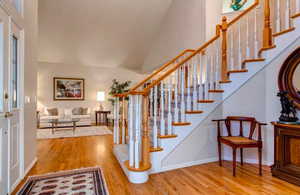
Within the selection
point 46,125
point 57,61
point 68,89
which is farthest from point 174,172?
point 57,61

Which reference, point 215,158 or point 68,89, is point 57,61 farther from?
point 215,158

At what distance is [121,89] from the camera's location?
25.0 feet

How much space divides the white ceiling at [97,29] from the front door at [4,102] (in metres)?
4.08

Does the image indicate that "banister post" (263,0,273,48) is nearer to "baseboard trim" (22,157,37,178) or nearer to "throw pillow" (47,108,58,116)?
"baseboard trim" (22,157,37,178)

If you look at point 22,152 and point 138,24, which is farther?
point 138,24

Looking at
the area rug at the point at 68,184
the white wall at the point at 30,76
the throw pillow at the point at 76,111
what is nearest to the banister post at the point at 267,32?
the area rug at the point at 68,184

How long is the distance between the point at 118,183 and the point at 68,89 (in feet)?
21.2

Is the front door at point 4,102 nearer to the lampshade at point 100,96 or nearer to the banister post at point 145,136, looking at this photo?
the banister post at point 145,136

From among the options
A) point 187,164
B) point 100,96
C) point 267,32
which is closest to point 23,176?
point 187,164

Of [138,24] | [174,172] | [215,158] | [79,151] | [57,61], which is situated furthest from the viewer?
[57,61]

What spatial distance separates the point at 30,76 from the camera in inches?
99.4

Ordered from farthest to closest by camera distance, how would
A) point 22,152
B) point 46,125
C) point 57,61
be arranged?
point 57,61, point 46,125, point 22,152

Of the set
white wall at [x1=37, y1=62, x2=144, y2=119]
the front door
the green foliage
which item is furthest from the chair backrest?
white wall at [x1=37, y1=62, x2=144, y2=119]

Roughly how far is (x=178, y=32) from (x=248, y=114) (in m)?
3.28
